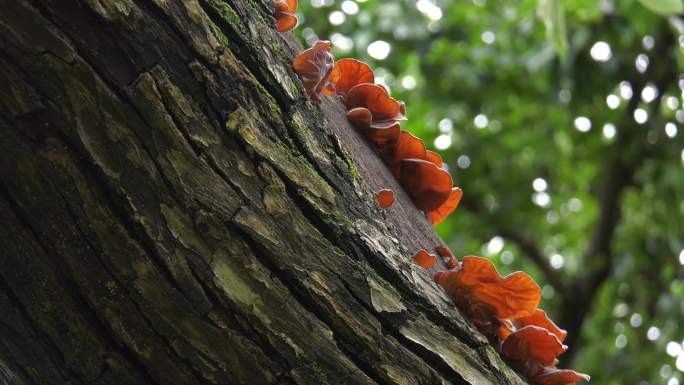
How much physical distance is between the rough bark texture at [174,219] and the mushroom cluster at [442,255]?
0.14 m

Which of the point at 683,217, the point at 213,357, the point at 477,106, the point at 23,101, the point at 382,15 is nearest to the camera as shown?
the point at 23,101

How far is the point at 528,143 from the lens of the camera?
6953 millimetres

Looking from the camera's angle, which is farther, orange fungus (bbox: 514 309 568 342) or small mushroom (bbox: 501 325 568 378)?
orange fungus (bbox: 514 309 568 342)

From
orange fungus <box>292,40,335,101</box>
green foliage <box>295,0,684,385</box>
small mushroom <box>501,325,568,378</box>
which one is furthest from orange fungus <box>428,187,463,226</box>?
green foliage <box>295,0,684,385</box>

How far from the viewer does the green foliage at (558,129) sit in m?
5.87

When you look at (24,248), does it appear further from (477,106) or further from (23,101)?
(477,106)

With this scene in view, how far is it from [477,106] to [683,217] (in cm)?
174

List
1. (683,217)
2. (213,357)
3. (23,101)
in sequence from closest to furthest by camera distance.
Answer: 1. (23,101)
2. (213,357)
3. (683,217)

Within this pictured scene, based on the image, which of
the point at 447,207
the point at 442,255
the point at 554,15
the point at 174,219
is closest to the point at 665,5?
the point at 554,15

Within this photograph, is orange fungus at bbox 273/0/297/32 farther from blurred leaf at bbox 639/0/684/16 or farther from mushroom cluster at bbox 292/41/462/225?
blurred leaf at bbox 639/0/684/16

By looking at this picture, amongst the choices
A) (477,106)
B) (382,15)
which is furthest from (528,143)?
(382,15)

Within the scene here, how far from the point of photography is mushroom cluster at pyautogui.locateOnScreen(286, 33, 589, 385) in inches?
66.2

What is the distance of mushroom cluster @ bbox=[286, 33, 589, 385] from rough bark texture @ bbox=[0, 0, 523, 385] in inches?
5.6

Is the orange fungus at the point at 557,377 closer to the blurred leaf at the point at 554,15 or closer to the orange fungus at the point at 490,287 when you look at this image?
the orange fungus at the point at 490,287
